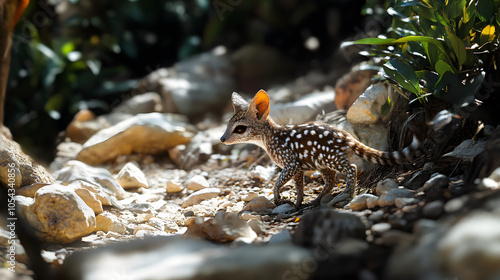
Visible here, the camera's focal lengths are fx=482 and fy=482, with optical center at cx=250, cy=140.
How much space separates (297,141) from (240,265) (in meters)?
2.11

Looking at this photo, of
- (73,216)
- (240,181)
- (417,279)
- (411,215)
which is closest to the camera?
(417,279)

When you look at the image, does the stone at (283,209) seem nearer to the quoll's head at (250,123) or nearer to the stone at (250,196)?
the stone at (250,196)

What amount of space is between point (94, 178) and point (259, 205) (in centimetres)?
177

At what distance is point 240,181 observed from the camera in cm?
539

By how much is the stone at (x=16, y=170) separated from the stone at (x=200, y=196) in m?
1.33

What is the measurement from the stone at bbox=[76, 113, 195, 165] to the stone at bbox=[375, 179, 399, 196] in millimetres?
3382

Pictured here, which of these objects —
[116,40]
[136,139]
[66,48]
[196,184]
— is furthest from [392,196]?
[116,40]

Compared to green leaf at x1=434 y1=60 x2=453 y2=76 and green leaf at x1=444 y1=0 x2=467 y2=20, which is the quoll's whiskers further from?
green leaf at x1=444 y1=0 x2=467 y2=20

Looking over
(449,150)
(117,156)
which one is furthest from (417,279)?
(117,156)

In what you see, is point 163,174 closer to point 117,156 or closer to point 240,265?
point 117,156

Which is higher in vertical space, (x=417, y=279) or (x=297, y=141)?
(x=297, y=141)

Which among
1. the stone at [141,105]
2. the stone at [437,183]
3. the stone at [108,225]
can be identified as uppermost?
the stone at [141,105]

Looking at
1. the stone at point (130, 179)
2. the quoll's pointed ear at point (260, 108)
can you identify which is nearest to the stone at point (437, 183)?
the quoll's pointed ear at point (260, 108)

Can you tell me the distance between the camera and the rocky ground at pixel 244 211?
7.67 ft
